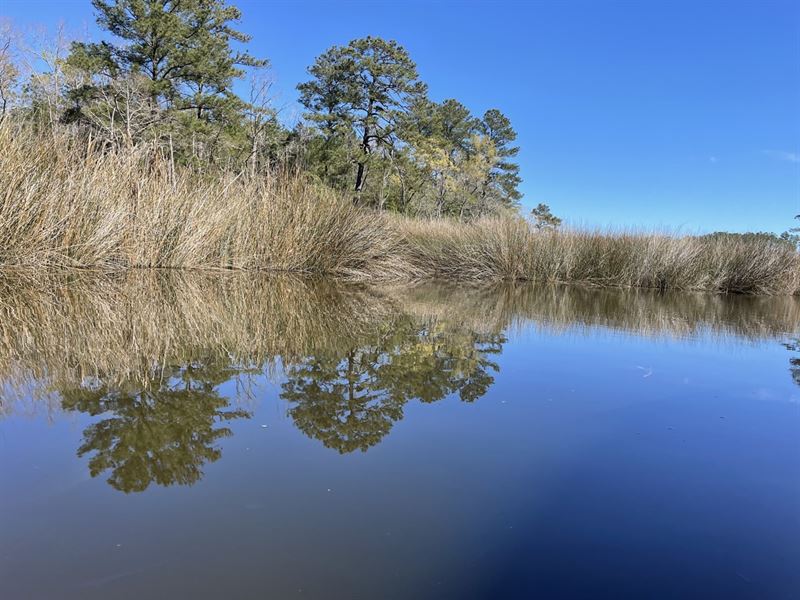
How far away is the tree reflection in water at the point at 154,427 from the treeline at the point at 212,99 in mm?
5812

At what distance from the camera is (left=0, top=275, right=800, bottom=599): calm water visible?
0.80m

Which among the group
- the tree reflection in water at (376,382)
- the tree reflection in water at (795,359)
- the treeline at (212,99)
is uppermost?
the treeline at (212,99)

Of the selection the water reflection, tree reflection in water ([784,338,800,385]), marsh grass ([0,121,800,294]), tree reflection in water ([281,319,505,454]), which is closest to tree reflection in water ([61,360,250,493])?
the water reflection

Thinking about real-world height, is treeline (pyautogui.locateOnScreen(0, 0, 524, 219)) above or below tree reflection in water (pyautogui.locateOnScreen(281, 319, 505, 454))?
above

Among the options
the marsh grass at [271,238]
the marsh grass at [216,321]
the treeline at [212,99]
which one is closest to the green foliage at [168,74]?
the treeline at [212,99]

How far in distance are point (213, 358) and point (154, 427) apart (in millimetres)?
777

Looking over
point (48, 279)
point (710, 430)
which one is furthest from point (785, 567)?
point (48, 279)

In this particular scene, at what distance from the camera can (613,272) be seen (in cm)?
980

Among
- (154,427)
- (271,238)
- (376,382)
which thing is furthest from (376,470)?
(271,238)

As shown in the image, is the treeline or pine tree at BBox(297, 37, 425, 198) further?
pine tree at BBox(297, 37, 425, 198)

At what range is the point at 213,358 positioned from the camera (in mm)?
2031

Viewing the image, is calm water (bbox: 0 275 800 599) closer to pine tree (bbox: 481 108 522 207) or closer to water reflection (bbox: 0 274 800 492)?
water reflection (bbox: 0 274 800 492)

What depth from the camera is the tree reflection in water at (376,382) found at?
56.0 inches

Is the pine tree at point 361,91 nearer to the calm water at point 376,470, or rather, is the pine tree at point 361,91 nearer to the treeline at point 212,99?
the treeline at point 212,99
